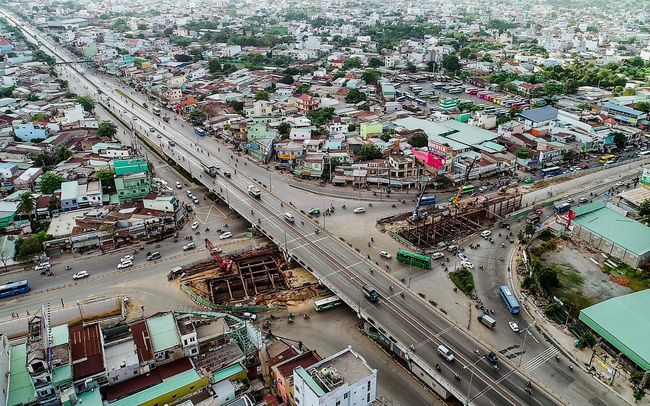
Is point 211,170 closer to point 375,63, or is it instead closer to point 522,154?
point 522,154

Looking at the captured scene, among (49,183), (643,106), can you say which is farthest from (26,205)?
(643,106)

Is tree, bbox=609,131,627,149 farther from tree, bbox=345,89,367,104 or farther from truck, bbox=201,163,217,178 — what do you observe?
truck, bbox=201,163,217,178

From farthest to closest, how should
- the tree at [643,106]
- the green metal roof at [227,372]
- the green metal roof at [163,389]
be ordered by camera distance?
the tree at [643,106]
the green metal roof at [227,372]
the green metal roof at [163,389]

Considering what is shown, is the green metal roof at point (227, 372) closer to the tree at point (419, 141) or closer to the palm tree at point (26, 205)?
the palm tree at point (26, 205)

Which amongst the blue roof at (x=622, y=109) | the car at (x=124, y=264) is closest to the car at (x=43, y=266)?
the car at (x=124, y=264)

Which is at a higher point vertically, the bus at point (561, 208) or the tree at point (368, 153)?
the tree at point (368, 153)

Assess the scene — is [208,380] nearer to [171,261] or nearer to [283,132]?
[171,261]

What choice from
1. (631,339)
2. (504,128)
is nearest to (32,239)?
(631,339)
